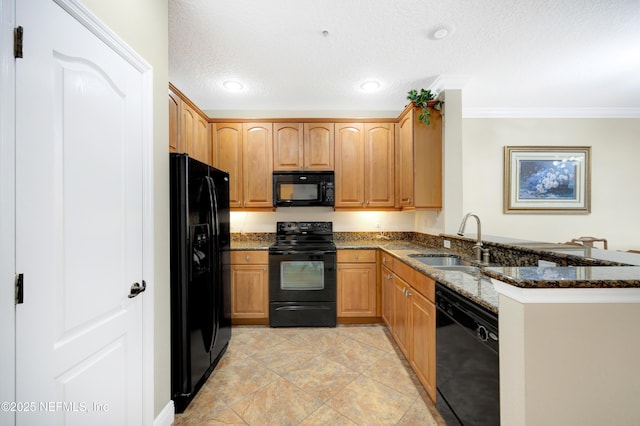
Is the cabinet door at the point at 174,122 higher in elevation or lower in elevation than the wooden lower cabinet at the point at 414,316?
higher

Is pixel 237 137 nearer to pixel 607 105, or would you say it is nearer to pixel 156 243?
pixel 156 243

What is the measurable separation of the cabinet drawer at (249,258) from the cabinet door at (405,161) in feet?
5.70

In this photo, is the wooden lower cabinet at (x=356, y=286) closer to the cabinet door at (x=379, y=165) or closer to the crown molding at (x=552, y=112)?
the cabinet door at (x=379, y=165)

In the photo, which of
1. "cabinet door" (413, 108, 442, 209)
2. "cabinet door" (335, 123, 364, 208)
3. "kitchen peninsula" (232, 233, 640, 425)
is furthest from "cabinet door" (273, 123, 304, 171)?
"kitchen peninsula" (232, 233, 640, 425)

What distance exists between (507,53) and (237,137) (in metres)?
2.91

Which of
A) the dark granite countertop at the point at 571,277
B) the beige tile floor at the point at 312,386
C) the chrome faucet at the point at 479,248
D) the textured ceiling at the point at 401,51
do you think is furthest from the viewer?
the chrome faucet at the point at 479,248

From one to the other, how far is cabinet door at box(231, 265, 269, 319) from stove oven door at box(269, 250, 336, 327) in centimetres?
9

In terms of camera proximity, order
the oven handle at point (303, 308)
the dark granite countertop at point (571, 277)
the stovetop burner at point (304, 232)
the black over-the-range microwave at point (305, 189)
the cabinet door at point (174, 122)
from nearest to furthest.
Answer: the dark granite countertop at point (571, 277), the cabinet door at point (174, 122), the oven handle at point (303, 308), the black over-the-range microwave at point (305, 189), the stovetop burner at point (304, 232)

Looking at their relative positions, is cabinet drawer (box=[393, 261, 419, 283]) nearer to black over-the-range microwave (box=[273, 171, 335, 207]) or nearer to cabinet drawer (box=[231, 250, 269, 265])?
black over-the-range microwave (box=[273, 171, 335, 207])

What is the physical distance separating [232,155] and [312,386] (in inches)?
104

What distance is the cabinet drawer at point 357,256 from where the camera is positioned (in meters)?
2.93

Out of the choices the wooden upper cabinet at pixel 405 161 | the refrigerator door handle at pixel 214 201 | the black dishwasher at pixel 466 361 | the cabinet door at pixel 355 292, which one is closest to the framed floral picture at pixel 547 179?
the wooden upper cabinet at pixel 405 161

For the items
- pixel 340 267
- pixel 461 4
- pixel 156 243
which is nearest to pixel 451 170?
pixel 461 4

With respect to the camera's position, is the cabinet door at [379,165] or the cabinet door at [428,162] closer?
the cabinet door at [428,162]
